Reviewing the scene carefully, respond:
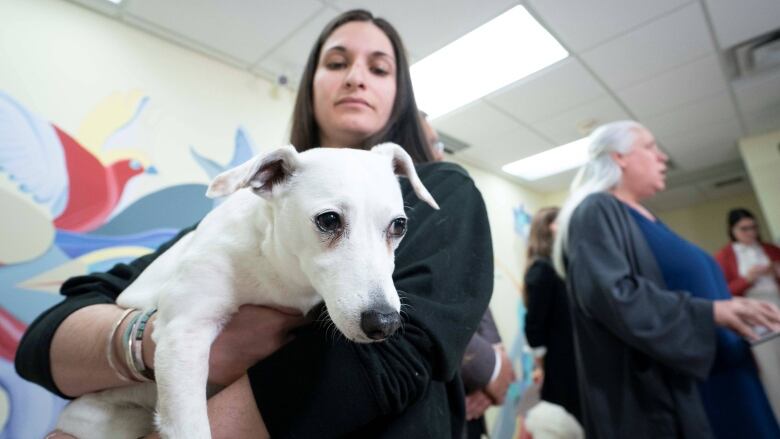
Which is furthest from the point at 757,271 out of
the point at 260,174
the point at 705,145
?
the point at 260,174

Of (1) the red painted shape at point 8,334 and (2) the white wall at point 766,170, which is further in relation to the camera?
(2) the white wall at point 766,170

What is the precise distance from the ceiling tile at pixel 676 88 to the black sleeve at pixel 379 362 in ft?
11.4

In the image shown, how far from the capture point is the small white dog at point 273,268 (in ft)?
1.95

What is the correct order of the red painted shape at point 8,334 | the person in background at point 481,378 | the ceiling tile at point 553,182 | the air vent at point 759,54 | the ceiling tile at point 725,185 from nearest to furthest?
the person in background at point 481,378 < the red painted shape at point 8,334 < the air vent at point 759,54 < the ceiling tile at point 553,182 < the ceiling tile at point 725,185

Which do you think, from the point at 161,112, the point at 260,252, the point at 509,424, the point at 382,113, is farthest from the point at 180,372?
the point at 509,424

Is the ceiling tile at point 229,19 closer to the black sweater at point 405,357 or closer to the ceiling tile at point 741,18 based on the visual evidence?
the black sweater at point 405,357

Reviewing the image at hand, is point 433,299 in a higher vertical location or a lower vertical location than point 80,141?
lower

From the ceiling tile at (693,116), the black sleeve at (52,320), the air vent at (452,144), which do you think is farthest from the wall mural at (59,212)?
the ceiling tile at (693,116)

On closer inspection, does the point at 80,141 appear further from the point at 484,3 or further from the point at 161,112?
the point at 484,3

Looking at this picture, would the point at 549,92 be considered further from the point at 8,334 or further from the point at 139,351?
the point at 8,334

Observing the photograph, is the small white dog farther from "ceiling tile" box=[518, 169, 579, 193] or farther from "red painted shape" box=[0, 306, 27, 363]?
"ceiling tile" box=[518, 169, 579, 193]

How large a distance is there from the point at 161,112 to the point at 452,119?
7.55 feet

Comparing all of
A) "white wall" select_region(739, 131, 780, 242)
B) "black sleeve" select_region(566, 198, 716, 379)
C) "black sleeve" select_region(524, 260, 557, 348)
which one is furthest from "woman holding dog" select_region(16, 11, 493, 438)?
"white wall" select_region(739, 131, 780, 242)

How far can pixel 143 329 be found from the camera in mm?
701
